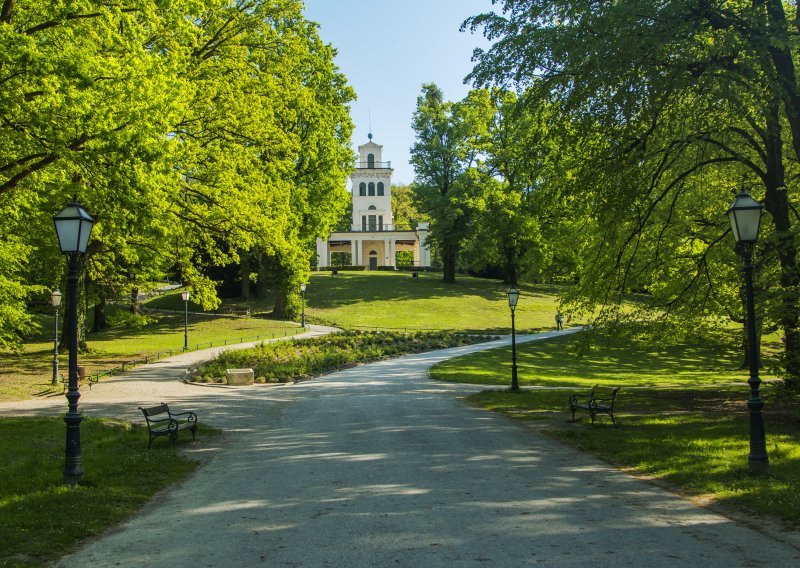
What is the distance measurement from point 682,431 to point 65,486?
1076cm

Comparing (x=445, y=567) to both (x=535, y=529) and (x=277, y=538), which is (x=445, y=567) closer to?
(x=535, y=529)

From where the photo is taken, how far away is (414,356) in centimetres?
3453

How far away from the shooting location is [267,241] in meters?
26.7

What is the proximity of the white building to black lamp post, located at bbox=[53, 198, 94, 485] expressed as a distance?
7293 centimetres

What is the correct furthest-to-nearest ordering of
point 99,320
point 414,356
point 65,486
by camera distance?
point 99,320, point 414,356, point 65,486

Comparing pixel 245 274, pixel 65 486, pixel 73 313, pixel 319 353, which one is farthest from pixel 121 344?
pixel 65 486

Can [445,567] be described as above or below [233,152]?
below

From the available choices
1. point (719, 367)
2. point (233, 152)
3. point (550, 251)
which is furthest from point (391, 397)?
point (550, 251)

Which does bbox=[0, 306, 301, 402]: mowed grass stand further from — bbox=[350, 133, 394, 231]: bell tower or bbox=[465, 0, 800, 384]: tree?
bbox=[350, 133, 394, 231]: bell tower

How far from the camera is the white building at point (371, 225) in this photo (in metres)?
82.8

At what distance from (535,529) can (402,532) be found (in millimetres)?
1375

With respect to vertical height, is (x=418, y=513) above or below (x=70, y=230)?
below

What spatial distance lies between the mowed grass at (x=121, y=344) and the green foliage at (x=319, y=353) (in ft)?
17.1

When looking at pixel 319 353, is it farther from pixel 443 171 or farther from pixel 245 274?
pixel 443 171
